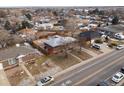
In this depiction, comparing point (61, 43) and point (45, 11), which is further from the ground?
point (45, 11)

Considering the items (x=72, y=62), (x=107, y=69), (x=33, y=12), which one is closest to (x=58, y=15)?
(x=33, y=12)

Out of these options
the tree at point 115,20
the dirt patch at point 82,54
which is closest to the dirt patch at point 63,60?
the dirt patch at point 82,54

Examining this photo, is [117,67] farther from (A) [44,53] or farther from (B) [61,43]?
(A) [44,53]

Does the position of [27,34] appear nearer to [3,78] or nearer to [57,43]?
[57,43]

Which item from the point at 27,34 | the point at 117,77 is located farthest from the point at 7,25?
the point at 117,77

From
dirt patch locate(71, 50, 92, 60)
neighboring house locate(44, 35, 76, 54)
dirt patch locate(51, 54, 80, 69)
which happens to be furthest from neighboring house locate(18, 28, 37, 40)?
dirt patch locate(71, 50, 92, 60)

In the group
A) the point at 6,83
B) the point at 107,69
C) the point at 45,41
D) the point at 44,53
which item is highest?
the point at 45,41
